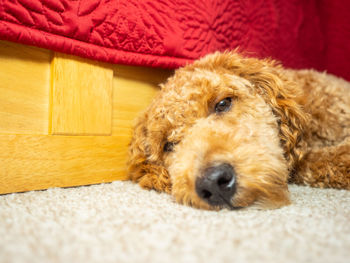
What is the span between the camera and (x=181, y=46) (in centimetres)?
159

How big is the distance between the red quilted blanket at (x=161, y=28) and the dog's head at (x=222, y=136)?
0.29 metres

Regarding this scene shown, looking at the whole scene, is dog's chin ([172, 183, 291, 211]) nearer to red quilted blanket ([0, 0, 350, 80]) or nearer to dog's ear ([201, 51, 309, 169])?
dog's ear ([201, 51, 309, 169])

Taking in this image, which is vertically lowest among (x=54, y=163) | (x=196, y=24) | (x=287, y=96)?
(x=54, y=163)

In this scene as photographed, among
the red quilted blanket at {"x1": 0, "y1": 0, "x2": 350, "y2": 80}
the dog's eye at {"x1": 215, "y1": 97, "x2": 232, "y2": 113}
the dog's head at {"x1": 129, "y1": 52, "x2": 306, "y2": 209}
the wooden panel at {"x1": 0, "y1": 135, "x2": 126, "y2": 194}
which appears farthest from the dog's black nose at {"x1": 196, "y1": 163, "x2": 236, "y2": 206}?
the red quilted blanket at {"x1": 0, "y1": 0, "x2": 350, "y2": 80}

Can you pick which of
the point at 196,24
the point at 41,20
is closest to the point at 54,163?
the point at 41,20

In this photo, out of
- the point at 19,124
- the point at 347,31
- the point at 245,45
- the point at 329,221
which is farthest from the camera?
the point at 347,31

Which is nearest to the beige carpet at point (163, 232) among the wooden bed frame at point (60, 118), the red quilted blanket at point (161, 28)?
the wooden bed frame at point (60, 118)

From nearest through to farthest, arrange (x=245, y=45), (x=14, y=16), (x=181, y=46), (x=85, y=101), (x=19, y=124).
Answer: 1. (x=14, y=16)
2. (x=19, y=124)
3. (x=85, y=101)
4. (x=181, y=46)
5. (x=245, y=45)

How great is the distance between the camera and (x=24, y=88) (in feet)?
3.89

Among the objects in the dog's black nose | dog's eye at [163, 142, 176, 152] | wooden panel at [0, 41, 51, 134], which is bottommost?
dog's eye at [163, 142, 176, 152]

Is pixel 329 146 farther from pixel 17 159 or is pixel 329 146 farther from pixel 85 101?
pixel 17 159

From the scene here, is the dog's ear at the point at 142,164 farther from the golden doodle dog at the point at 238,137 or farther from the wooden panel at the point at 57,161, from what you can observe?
the wooden panel at the point at 57,161

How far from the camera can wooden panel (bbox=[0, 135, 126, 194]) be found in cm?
115

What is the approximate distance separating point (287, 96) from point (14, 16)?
1182 millimetres
